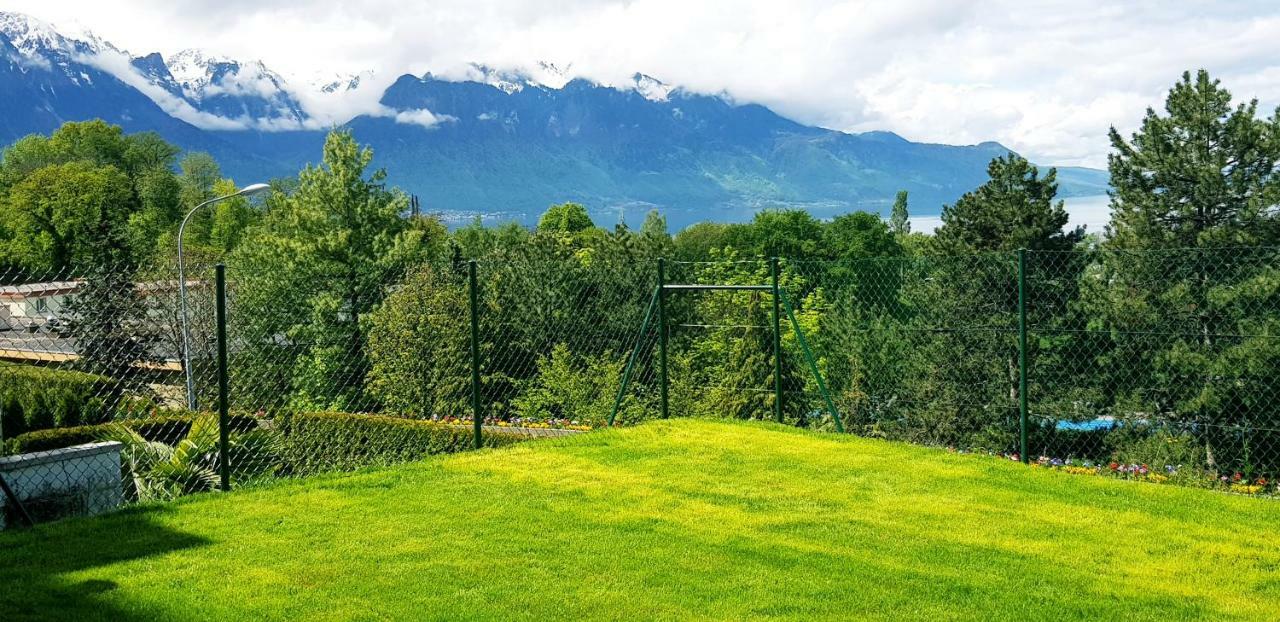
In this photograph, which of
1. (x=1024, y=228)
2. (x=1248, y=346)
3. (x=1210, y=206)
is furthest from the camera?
(x=1024, y=228)

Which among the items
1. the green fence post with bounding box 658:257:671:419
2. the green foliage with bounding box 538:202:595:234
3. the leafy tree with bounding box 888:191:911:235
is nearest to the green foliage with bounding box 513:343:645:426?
the green fence post with bounding box 658:257:671:419

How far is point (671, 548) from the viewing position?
5926 mm

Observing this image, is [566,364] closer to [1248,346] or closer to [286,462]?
[286,462]

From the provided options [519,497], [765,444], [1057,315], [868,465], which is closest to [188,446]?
[519,497]

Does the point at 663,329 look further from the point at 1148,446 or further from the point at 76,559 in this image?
the point at 1148,446

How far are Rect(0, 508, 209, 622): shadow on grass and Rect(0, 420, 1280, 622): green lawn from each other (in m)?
0.02

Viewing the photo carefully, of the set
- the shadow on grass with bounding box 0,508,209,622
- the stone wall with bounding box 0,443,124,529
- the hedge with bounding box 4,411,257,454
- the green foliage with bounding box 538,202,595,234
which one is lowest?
the hedge with bounding box 4,411,257,454

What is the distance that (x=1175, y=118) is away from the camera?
32.7 m

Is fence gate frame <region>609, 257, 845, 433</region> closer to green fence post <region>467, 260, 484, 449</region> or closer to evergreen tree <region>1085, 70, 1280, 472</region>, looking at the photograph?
green fence post <region>467, 260, 484, 449</region>

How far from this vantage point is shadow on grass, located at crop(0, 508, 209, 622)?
4879 mm

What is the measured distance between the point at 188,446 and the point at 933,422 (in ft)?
57.7

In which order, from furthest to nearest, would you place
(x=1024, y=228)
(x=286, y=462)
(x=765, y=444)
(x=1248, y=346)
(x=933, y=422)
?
1. (x=1024, y=228)
2. (x=933, y=422)
3. (x=1248, y=346)
4. (x=286, y=462)
5. (x=765, y=444)

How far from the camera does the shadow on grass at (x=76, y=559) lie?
4879 mm

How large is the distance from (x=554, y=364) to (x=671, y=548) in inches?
637
